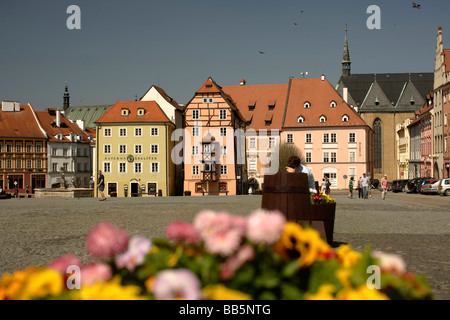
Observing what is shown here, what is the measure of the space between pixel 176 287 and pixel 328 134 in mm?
76774

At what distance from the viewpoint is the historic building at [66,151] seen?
3260 inches

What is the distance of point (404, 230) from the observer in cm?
1400

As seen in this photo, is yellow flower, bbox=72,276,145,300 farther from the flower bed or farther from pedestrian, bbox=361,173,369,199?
pedestrian, bbox=361,173,369,199

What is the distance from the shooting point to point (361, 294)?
1.91 m

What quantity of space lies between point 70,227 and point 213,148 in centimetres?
5153

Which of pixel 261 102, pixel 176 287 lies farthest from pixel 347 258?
pixel 261 102

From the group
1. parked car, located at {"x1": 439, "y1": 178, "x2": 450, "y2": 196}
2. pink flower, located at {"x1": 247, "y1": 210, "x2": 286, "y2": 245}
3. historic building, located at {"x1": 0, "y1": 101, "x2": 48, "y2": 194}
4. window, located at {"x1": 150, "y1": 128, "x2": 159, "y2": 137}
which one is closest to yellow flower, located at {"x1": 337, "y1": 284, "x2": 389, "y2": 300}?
pink flower, located at {"x1": 247, "y1": 210, "x2": 286, "y2": 245}

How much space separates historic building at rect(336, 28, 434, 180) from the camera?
96.9m

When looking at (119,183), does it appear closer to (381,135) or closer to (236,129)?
(236,129)

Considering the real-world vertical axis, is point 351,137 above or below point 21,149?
above

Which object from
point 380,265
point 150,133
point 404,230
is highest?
point 150,133

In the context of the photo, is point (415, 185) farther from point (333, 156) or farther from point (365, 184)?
point (333, 156)

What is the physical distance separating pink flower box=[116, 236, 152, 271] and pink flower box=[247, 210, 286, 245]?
40 centimetres

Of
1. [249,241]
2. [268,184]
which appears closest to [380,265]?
[249,241]
